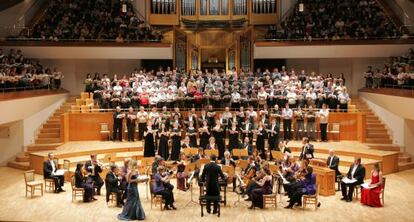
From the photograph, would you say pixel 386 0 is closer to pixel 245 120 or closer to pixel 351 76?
pixel 351 76

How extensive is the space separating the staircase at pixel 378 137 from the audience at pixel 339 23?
282 centimetres

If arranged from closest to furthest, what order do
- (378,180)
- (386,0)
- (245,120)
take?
(378,180) → (245,120) → (386,0)

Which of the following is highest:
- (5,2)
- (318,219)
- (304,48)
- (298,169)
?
(5,2)

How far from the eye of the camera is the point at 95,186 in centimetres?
1212

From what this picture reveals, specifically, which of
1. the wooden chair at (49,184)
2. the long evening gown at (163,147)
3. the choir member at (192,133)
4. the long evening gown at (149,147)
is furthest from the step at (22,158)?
the choir member at (192,133)

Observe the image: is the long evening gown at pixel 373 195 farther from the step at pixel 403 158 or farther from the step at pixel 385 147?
the step at pixel 385 147

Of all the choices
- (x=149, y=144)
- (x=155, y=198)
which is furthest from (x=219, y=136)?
(x=155, y=198)

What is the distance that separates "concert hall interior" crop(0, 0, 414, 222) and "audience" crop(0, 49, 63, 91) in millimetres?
74

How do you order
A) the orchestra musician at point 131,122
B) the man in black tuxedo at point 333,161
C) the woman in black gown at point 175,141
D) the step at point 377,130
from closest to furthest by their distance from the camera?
1. the man in black tuxedo at point 333,161
2. the woman in black gown at point 175,141
3. the orchestra musician at point 131,122
4. the step at point 377,130

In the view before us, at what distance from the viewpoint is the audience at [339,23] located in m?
20.5

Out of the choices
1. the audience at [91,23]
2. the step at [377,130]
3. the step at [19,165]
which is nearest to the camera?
the step at [19,165]

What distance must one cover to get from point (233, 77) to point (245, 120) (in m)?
2.25

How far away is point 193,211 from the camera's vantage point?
36.1 ft

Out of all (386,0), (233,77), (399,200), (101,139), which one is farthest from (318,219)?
(386,0)
